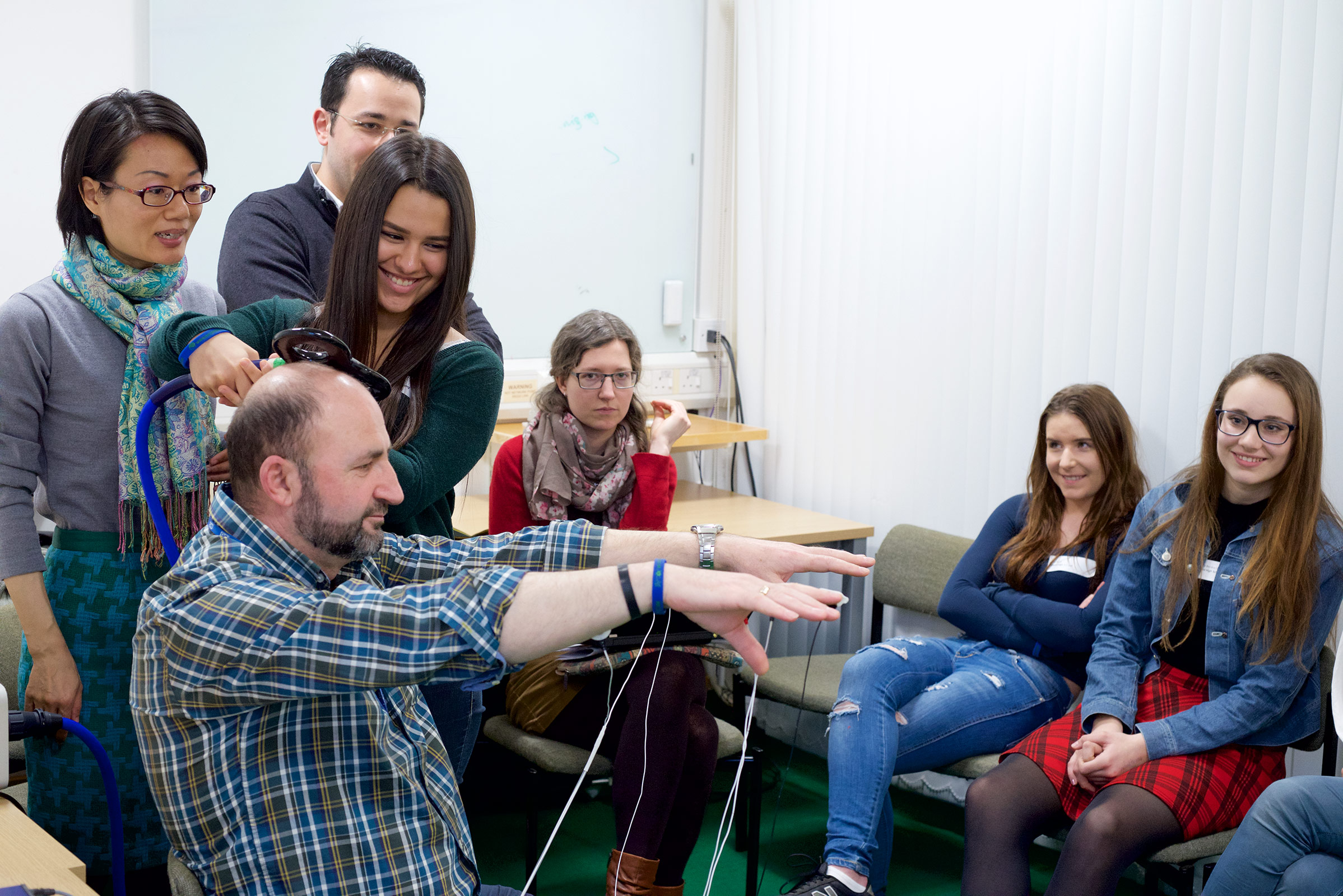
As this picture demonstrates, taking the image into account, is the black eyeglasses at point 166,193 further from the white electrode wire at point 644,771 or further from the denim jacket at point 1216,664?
the denim jacket at point 1216,664

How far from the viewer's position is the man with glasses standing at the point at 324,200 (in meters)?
2.13

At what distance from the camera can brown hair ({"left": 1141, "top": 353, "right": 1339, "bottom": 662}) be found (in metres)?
2.39

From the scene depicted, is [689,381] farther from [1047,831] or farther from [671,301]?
[1047,831]

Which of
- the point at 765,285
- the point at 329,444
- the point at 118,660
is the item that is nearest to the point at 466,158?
the point at 765,285

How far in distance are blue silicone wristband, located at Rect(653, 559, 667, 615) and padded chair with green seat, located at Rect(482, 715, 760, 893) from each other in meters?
1.44

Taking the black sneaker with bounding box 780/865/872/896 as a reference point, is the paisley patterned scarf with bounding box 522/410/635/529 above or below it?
above

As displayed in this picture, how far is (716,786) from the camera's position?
3.45 meters

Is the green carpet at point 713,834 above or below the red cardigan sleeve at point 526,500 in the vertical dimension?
below

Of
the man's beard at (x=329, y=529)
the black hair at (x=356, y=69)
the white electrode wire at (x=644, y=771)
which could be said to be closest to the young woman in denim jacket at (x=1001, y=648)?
the white electrode wire at (x=644, y=771)

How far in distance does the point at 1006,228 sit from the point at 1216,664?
1.44m

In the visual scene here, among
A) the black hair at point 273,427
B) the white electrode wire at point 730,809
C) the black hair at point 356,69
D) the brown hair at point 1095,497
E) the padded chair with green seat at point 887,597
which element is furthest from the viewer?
the padded chair with green seat at point 887,597

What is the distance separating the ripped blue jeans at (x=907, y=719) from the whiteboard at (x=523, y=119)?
6.08 ft

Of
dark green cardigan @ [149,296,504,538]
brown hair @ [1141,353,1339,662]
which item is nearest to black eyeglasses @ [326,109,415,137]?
dark green cardigan @ [149,296,504,538]

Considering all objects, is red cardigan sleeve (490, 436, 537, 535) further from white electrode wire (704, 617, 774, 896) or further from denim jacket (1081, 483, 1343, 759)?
denim jacket (1081, 483, 1343, 759)
